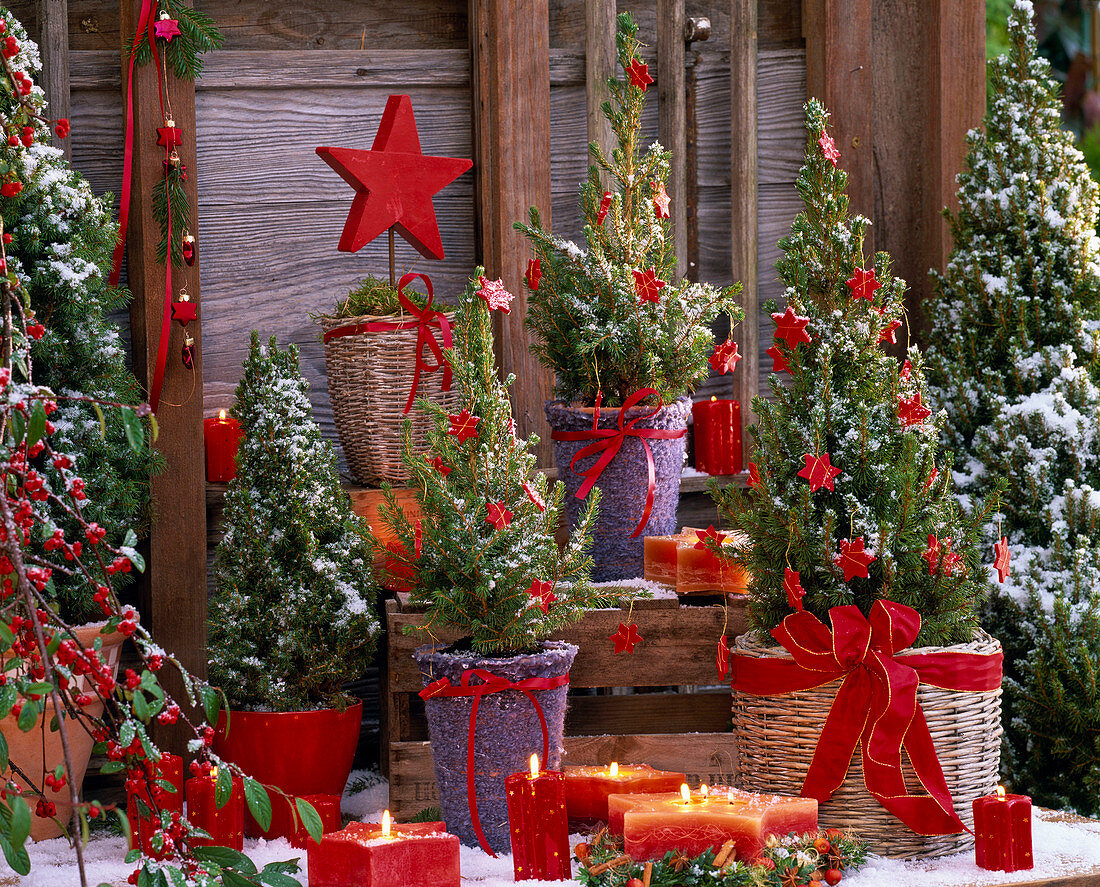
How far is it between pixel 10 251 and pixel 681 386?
4.90 ft

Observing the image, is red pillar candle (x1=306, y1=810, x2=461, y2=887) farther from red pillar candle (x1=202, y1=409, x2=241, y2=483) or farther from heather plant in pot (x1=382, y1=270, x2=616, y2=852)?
red pillar candle (x1=202, y1=409, x2=241, y2=483)

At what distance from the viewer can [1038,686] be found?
2729 mm

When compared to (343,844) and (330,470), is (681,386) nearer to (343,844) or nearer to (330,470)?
(330,470)

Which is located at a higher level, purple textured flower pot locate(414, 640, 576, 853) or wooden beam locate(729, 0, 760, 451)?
wooden beam locate(729, 0, 760, 451)

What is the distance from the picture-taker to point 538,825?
78.5 inches

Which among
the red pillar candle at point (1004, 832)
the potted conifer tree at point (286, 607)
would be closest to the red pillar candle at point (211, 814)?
the potted conifer tree at point (286, 607)

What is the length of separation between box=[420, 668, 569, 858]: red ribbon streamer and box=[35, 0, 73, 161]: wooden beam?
174 cm

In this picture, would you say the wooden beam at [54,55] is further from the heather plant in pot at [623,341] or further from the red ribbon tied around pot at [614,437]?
the red ribbon tied around pot at [614,437]

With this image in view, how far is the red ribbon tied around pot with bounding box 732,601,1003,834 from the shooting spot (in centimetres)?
206

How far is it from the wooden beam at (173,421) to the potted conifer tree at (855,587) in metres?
1.33

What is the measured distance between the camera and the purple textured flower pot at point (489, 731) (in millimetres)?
2158

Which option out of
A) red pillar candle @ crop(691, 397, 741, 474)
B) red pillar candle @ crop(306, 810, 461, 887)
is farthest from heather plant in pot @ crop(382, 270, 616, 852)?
red pillar candle @ crop(691, 397, 741, 474)

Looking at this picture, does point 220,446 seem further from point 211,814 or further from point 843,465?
point 843,465

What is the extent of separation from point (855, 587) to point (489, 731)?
72 centimetres
